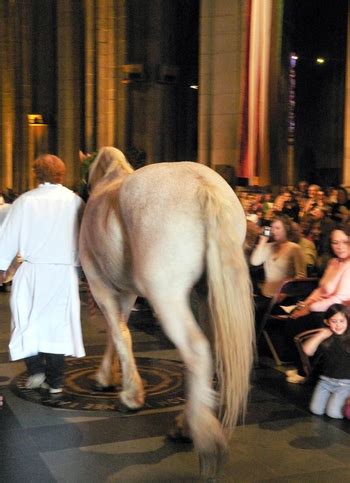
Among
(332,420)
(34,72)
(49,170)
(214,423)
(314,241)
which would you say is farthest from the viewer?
(34,72)

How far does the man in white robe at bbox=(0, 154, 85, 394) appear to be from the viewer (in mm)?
Result: 5367

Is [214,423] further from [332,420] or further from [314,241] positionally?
[314,241]

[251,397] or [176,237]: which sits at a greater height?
[176,237]

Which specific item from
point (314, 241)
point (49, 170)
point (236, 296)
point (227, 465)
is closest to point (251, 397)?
point (227, 465)

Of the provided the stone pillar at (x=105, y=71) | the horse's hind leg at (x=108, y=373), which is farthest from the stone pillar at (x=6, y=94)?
the horse's hind leg at (x=108, y=373)

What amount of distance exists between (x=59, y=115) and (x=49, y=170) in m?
18.4

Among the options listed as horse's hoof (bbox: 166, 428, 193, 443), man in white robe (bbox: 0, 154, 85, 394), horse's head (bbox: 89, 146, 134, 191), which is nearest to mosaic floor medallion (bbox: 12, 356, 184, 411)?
man in white robe (bbox: 0, 154, 85, 394)

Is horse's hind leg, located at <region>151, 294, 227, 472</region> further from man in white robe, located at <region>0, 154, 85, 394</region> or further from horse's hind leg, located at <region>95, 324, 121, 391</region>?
horse's hind leg, located at <region>95, 324, 121, 391</region>

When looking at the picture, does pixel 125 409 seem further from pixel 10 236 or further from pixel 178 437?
pixel 10 236

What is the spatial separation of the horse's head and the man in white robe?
0.25m

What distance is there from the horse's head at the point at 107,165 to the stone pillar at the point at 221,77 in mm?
9106

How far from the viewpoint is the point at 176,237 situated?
13.5 feet

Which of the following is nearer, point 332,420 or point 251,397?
point 332,420

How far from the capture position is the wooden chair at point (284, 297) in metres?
6.71
